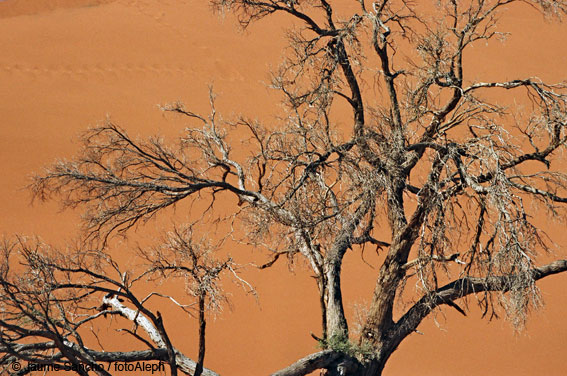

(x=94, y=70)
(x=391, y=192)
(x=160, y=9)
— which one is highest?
(x=160, y=9)

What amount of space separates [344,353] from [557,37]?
71.7 ft

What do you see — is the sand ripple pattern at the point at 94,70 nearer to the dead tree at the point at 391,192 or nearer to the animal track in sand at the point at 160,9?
the animal track in sand at the point at 160,9

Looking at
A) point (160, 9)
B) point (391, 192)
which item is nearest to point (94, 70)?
point (160, 9)

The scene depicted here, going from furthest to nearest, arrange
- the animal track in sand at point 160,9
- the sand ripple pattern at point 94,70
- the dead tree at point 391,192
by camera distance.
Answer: the animal track in sand at point 160,9 → the sand ripple pattern at point 94,70 → the dead tree at point 391,192

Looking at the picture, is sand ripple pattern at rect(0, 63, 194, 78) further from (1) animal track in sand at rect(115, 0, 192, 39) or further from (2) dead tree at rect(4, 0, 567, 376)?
(2) dead tree at rect(4, 0, 567, 376)

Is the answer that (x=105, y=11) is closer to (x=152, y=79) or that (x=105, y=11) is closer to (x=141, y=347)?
(x=152, y=79)

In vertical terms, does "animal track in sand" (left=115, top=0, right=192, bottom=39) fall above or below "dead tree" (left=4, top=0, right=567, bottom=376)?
above

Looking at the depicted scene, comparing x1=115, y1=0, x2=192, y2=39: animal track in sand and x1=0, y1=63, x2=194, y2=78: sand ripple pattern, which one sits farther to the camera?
x1=115, y1=0, x2=192, y2=39: animal track in sand

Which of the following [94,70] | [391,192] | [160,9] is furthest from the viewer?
[160,9]

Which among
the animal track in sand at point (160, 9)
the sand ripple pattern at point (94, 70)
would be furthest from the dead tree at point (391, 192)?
the animal track in sand at point (160, 9)

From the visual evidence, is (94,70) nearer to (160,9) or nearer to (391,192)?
(160,9)

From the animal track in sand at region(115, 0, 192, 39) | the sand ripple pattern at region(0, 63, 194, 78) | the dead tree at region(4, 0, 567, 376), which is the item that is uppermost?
the animal track in sand at region(115, 0, 192, 39)

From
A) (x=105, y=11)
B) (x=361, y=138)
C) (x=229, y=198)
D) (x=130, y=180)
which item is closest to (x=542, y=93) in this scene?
(x=361, y=138)

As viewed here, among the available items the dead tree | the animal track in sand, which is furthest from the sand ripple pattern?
the dead tree
